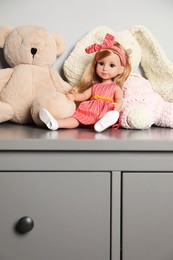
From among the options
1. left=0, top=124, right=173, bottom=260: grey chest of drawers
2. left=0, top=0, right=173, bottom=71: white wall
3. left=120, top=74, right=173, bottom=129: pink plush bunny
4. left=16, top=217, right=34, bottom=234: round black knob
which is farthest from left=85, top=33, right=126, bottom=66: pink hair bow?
left=16, top=217, right=34, bottom=234: round black knob

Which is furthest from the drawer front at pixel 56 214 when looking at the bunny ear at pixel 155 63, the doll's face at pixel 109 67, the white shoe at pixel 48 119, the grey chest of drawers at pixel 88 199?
the bunny ear at pixel 155 63

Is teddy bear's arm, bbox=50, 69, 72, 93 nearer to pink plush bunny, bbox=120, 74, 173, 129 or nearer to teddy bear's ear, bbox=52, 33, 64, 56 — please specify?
teddy bear's ear, bbox=52, 33, 64, 56

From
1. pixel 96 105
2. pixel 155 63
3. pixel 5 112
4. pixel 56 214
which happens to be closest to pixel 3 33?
pixel 5 112

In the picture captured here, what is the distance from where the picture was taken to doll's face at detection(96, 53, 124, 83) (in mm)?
1293

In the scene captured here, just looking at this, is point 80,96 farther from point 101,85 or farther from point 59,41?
point 59,41

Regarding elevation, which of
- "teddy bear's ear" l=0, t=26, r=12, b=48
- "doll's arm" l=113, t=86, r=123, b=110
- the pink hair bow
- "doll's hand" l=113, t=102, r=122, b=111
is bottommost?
"doll's hand" l=113, t=102, r=122, b=111

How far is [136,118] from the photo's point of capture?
122 centimetres

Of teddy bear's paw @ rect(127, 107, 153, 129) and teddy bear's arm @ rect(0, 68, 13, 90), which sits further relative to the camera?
teddy bear's arm @ rect(0, 68, 13, 90)

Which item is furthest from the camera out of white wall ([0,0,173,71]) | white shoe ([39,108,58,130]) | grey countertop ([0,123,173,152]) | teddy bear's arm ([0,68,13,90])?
white wall ([0,0,173,71])

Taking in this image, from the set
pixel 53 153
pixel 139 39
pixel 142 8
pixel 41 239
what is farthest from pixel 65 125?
pixel 142 8

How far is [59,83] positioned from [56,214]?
0.54m

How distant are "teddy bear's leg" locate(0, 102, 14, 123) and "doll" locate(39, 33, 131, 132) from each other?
0.63 ft

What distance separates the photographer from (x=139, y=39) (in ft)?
4.83

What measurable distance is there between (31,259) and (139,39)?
859 mm
